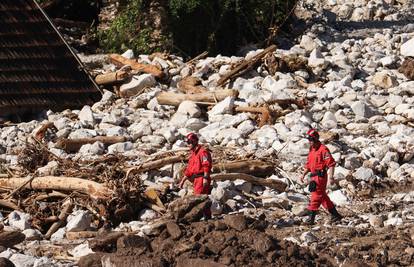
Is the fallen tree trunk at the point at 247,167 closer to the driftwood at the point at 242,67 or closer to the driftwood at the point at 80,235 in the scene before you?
the driftwood at the point at 80,235

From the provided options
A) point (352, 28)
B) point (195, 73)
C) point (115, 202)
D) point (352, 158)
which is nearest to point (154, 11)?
point (195, 73)

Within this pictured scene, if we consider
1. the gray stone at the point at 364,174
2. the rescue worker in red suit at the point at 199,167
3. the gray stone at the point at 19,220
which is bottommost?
the gray stone at the point at 364,174

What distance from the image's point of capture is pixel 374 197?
46.2ft

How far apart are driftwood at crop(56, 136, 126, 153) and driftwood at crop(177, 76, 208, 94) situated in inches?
94.3

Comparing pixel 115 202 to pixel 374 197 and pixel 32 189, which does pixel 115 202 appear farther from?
pixel 374 197

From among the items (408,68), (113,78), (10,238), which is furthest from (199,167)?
(408,68)

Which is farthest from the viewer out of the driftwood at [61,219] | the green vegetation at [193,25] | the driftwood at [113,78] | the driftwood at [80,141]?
the green vegetation at [193,25]

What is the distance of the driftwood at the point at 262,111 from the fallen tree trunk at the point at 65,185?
4.05m

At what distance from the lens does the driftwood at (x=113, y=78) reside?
18766 millimetres

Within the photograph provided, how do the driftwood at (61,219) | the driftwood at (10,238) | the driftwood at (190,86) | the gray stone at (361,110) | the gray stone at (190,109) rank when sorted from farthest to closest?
the driftwood at (190,86)
the gray stone at (190,109)
the gray stone at (361,110)
the driftwood at (61,219)
the driftwood at (10,238)

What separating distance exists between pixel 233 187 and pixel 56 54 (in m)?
6.34

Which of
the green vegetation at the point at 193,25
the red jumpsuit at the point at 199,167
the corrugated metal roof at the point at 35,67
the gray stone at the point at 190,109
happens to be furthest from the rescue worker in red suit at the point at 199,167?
the green vegetation at the point at 193,25

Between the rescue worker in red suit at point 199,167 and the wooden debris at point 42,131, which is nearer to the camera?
the rescue worker in red suit at point 199,167

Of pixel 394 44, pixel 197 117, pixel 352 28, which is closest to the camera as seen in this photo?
pixel 197 117
